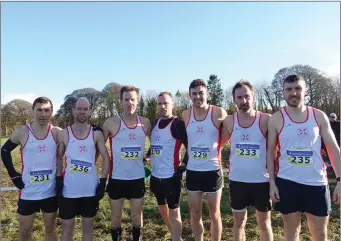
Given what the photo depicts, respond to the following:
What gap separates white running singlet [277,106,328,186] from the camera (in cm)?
338

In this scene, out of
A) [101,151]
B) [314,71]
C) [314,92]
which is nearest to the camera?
[101,151]

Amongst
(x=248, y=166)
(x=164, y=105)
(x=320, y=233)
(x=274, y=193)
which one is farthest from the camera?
(x=164, y=105)

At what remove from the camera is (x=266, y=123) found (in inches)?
152

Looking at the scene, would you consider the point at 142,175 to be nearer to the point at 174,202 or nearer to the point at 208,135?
the point at 174,202

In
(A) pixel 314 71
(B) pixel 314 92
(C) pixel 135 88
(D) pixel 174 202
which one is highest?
(A) pixel 314 71

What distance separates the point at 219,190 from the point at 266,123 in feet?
3.61

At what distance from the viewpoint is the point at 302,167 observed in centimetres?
339

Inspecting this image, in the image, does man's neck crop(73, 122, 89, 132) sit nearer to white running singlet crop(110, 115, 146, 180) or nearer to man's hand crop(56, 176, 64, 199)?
white running singlet crop(110, 115, 146, 180)

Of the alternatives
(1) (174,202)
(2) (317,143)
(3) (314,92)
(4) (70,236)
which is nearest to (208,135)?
(1) (174,202)

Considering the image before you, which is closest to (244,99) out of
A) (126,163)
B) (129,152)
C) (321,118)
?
(321,118)

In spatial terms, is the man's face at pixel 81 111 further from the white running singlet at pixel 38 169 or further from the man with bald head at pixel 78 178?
the white running singlet at pixel 38 169

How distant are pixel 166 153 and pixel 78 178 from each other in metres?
1.23

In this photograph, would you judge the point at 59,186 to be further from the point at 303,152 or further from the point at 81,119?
the point at 303,152

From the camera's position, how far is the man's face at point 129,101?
4.31 metres
